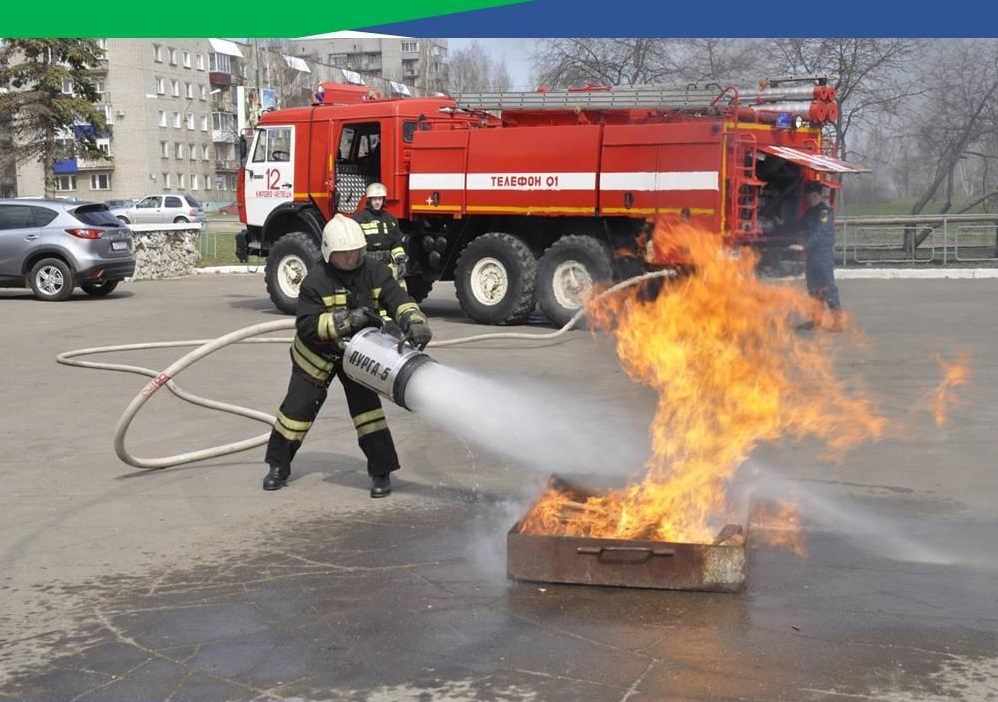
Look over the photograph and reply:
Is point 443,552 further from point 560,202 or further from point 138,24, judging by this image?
point 560,202

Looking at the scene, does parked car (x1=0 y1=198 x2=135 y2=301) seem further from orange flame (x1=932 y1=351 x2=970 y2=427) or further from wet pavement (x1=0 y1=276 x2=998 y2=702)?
orange flame (x1=932 y1=351 x2=970 y2=427)

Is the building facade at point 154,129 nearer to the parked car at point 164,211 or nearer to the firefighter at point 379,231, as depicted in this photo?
the parked car at point 164,211

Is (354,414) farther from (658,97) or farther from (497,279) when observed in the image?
(497,279)

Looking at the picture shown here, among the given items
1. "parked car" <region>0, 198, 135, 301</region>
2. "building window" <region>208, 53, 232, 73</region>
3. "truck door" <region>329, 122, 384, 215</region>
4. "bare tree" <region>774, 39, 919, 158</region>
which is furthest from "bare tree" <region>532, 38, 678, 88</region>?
"building window" <region>208, 53, 232, 73</region>

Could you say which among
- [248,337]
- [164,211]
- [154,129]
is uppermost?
[154,129]

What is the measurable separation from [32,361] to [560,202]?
651cm

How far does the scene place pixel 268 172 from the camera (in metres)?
17.1

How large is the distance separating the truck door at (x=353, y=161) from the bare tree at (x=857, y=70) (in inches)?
228

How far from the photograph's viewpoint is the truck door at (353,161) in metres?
16.4

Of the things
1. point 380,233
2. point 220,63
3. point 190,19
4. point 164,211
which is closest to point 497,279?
point 380,233

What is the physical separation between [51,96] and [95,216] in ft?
87.5

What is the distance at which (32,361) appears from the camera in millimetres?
12789

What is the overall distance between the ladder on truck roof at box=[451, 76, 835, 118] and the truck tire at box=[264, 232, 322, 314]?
307 cm

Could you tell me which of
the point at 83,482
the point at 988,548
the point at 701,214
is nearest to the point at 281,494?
the point at 83,482
